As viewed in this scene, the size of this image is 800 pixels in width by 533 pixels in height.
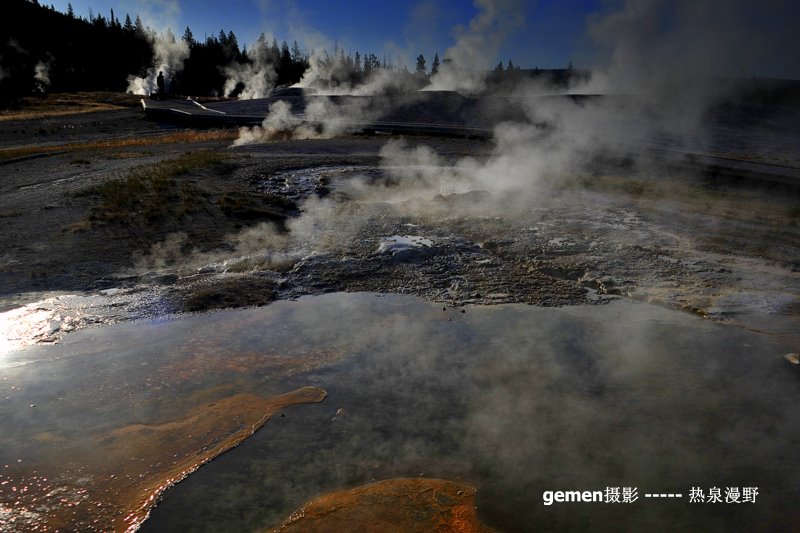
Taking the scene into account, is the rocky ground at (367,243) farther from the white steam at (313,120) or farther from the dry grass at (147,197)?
the white steam at (313,120)

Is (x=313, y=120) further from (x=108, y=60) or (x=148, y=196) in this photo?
(x=108, y=60)

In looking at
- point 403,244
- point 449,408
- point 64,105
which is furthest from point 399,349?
point 64,105

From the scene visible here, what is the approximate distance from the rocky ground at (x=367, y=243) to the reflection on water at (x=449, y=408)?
23.4 inches

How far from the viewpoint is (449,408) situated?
3453 mm

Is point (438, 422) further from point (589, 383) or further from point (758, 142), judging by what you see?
point (758, 142)

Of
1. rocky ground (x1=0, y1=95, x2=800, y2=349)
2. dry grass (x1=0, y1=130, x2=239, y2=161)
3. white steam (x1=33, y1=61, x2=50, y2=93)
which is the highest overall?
white steam (x1=33, y1=61, x2=50, y2=93)

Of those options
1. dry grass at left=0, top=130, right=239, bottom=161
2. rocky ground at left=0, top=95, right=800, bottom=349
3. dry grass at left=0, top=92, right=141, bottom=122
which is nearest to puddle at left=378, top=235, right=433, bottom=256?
rocky ground at left=0, top=95, right=800, bottom=349

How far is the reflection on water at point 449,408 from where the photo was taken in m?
2.73

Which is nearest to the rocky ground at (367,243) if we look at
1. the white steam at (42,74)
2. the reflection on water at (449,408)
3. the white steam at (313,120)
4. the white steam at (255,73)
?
the reflection on water at (449,408)

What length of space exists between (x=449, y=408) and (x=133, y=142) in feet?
61.7

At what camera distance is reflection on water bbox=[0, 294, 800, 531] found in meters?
2.73

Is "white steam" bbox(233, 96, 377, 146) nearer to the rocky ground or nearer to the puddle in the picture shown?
the rocky ground

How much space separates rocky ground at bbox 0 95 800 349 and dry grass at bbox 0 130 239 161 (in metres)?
4.29

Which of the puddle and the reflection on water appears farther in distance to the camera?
the puddle
